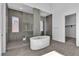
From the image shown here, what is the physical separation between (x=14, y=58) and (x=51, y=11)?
4250 millimetres

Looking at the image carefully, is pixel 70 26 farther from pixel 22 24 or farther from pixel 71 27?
pixel 22 24

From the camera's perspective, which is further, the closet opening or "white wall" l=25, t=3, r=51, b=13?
the closet opening

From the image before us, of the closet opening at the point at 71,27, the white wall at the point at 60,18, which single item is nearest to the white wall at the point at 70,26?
the closet opening at the point at 71,27

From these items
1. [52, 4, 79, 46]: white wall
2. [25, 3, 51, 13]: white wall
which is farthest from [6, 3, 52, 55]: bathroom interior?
[52, 4, 79, 46]: white wall

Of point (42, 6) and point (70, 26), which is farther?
point (70, 26)

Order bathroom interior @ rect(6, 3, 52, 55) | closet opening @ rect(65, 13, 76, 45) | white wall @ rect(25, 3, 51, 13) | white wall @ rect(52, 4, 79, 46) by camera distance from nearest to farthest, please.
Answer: white wall @ rect(25, 3, 51, 13) → white wall @ rect(52, 4, 79, 46) → bathroom interior @ rect(6, 3, 52, 55) → closet opening @ rect(65, 13, 76, 45)

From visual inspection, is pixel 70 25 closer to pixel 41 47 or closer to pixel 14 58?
pixel 41 47

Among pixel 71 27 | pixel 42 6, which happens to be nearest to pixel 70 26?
pixel 71 27

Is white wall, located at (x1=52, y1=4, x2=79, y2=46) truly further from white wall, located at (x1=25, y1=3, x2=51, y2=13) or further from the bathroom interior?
the bathroom interior

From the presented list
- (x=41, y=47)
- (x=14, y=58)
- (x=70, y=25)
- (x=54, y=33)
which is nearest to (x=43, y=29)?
(x=54, y=33)

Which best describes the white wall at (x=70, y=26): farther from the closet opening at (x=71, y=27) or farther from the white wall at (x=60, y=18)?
the white wall at (x=60, y=18)

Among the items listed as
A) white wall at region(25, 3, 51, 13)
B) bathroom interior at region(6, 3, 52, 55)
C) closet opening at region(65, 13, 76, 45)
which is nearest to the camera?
white wall at region(25, 3, 51, 13)

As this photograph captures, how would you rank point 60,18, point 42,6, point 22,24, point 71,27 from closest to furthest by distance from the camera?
point 42,6, point 60,18, point 22,24, point 71,27

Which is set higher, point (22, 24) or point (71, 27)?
point (22, 24)
